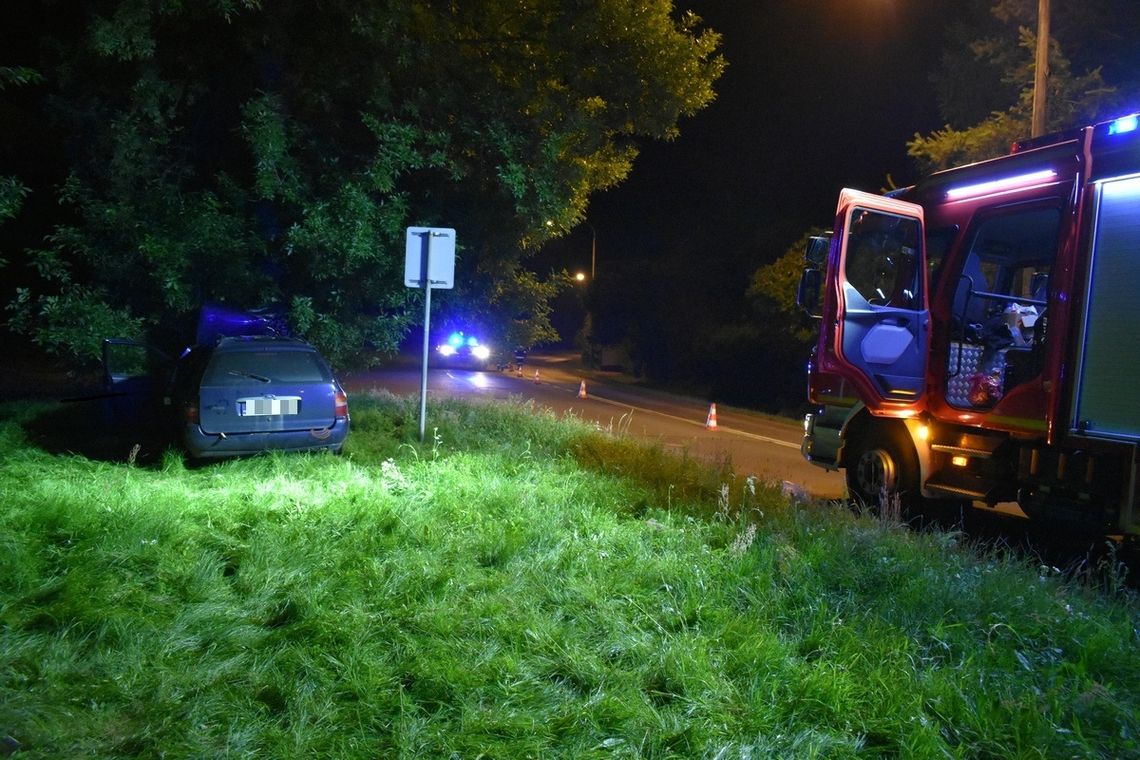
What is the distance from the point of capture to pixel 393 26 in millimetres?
10297

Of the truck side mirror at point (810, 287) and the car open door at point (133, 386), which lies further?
the car open door at point (133, 386)

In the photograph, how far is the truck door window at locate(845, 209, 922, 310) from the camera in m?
Answer: 7.80

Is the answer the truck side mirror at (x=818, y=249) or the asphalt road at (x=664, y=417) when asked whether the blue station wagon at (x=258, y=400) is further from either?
the truck side mirror at (x=818, y=249)

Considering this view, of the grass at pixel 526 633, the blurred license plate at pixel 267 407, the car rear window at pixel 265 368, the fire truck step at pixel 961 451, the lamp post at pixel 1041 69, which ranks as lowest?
the grass at pixel 526 633

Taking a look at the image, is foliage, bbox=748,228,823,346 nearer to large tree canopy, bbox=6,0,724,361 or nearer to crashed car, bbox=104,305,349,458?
large tree canopy, bbox=6,0,724,361

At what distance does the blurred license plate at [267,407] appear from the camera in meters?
8.44

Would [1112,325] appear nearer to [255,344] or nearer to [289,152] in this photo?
[255,344]

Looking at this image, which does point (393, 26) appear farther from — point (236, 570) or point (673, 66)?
point (236, 570)

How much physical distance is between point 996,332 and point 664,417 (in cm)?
1211

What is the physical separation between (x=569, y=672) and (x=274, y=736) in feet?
4.23

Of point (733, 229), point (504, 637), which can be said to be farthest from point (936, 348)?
point (733, 229)

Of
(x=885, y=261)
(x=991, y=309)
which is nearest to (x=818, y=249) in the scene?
(x=885, y=261)

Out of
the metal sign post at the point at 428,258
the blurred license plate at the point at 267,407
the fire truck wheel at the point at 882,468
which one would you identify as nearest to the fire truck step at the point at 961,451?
the fire truck wheel at the point at 882,468

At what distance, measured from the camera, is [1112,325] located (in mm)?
6117
